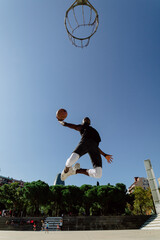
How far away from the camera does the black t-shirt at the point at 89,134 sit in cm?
495

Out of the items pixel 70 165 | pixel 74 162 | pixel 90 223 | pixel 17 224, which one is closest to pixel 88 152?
pixel 74 162

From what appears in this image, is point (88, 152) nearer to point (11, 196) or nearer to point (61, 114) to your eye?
point (61, 114)

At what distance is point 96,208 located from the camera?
46.6 metres

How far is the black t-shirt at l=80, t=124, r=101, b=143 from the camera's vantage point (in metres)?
4.95

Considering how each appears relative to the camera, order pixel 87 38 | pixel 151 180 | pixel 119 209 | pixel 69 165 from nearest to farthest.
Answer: pixel 69 165 < pixel 87 38 < pixel 151 180 < pixel 119 209

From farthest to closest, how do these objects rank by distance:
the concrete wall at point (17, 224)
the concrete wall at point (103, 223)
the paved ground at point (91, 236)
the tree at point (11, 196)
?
1. the tree at point (11, 196)
2. the concrete wall at point (17, 224)
3. the concrete wall at point (103, 223)
4. the paved ground at point (91, 236)

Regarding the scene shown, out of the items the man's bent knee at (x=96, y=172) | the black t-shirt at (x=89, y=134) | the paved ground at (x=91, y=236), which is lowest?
the paved ground at (x=91, y=236)

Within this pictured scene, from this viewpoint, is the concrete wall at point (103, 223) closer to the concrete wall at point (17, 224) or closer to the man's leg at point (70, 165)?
the concrete wall at point (17, 224)

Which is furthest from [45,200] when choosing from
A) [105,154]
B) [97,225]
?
[105,154]

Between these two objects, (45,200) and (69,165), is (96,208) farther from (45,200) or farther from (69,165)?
(69,165)

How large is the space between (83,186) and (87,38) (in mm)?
45228

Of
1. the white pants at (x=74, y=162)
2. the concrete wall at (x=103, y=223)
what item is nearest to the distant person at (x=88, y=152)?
the white pants at (x=74, y=162)

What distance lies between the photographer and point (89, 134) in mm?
5000

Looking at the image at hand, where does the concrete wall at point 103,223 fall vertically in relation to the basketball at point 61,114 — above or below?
below
